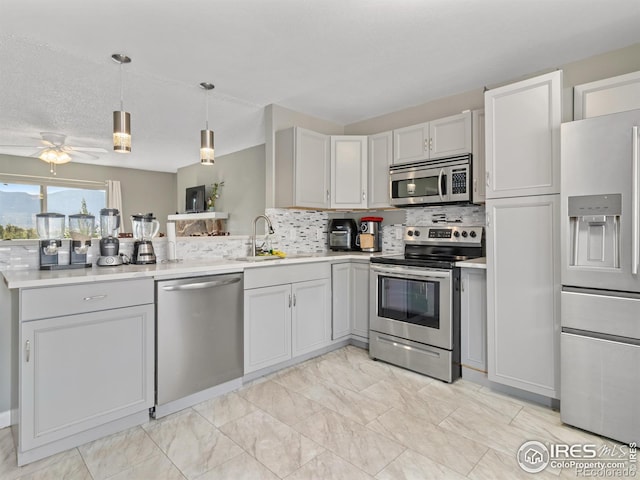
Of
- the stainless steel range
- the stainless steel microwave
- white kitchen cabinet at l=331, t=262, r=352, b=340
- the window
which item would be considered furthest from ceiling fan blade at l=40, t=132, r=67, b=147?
the stainless steel range

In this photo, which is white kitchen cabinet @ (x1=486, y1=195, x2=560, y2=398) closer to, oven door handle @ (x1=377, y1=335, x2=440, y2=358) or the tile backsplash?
oven door handle @ (x1=377, y1=335, x2=440, y2=358)

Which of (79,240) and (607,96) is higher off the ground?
(607,96)

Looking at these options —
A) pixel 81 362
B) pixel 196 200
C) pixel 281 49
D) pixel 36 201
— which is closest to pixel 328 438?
pixel 81 362

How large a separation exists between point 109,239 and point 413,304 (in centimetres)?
235

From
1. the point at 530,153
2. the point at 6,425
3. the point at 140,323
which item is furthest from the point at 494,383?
the point at 6,425

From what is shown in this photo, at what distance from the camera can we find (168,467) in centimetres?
170

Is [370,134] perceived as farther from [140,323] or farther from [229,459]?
[229,459]

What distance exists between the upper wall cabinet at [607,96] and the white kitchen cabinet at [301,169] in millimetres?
2150

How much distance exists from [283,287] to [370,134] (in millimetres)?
2154

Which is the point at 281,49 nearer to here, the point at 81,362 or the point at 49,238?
the point at 49,238

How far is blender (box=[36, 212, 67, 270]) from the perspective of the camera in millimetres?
2143

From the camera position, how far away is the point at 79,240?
2.22m

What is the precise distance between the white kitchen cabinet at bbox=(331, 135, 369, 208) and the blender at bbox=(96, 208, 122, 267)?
80.5 inches

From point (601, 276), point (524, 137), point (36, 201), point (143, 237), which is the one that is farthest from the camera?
point (36, 201)
